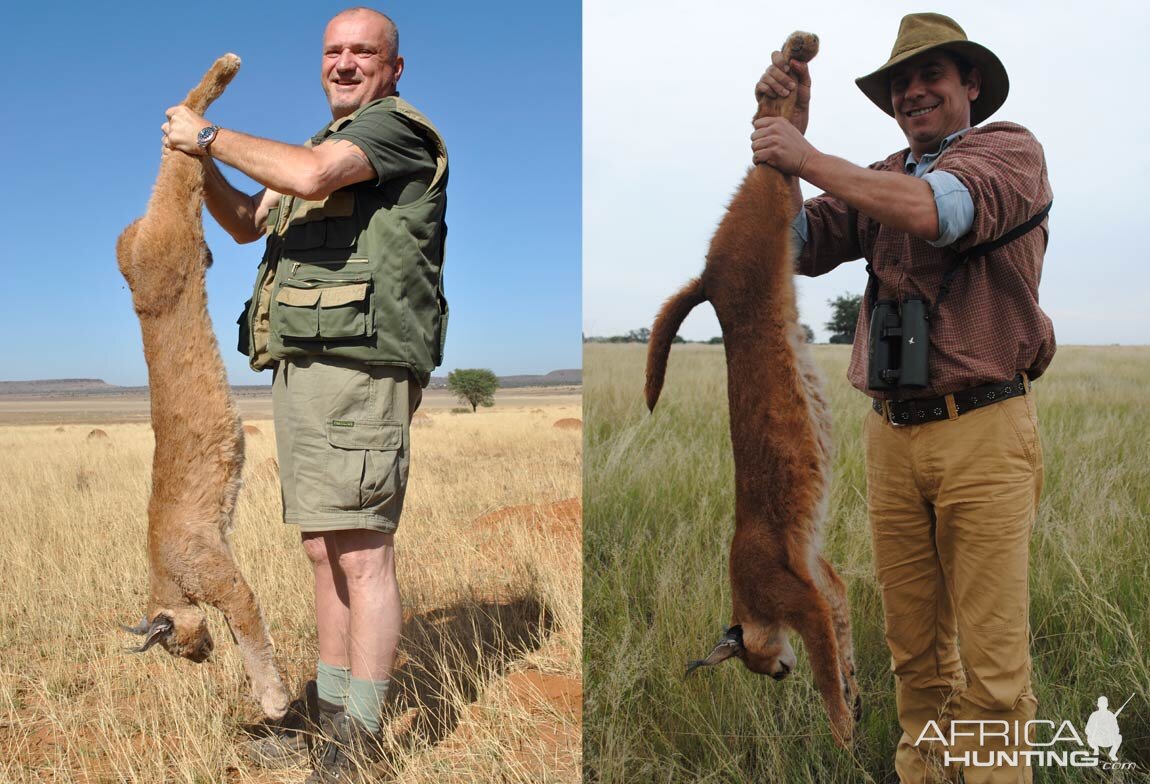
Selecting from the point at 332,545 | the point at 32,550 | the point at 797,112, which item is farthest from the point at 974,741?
the point at 32,550

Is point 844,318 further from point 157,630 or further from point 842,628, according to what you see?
point 157,630

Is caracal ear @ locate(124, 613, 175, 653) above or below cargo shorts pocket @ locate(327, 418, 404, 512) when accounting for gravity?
below

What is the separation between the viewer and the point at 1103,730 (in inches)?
111

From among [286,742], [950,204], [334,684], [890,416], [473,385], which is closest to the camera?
[950,204]

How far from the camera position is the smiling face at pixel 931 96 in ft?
8.43

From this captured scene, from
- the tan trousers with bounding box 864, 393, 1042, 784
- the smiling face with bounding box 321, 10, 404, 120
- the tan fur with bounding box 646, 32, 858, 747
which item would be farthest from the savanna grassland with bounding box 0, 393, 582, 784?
the smiling face with bounding box 321, 10, 404, 120

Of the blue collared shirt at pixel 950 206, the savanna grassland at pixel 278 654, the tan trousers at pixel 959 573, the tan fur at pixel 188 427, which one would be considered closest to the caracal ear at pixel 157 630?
the tan fur at pixel 188 427

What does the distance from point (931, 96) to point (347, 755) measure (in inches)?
123

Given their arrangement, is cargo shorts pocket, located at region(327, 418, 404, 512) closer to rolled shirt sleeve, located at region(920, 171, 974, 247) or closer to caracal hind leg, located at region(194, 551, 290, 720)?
caracal hind leg, located at region(194, 551, 290, 720)

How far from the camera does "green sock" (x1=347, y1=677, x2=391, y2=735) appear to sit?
3084 millimetres

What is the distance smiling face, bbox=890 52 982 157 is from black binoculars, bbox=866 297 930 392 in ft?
1.85

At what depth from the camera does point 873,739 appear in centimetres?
287

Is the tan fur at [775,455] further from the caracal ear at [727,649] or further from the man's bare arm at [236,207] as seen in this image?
the man's bare arm at [236,207]

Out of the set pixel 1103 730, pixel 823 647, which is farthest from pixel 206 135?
pixel 1103 730
